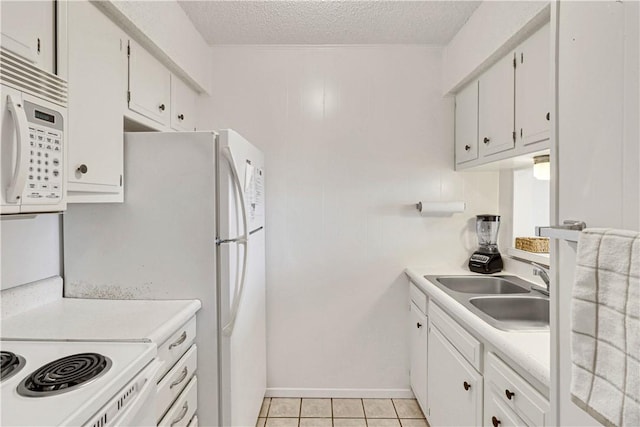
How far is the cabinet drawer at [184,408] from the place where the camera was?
1333 millimetres

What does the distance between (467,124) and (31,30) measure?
2.18 m

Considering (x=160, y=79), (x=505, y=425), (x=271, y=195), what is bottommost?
(x=505, y=425)

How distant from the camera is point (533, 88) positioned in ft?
5.18

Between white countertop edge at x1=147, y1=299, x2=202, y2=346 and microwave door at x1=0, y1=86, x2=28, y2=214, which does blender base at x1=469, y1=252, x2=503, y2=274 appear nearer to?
white countertop edge at x1=147, y1=299, x2=202, y2=346

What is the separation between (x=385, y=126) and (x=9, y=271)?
218 cm

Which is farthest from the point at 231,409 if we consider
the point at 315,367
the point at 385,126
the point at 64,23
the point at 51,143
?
the point at 385,126

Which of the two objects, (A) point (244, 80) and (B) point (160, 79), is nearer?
(B) point (160, 79)

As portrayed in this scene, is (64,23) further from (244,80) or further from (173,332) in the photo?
(244,80)

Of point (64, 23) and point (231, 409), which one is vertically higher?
point (64, 23)

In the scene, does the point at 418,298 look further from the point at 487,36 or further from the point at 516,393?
the point at 487,36

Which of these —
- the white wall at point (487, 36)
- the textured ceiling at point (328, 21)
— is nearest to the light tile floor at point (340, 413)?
the white wall at point (487, 36)

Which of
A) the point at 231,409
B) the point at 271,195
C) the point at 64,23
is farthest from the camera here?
the point at 271,195

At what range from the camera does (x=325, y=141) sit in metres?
2.50

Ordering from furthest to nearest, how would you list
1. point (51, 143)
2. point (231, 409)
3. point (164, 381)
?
point (231, 409), point (164, 381), point (51, 143)
